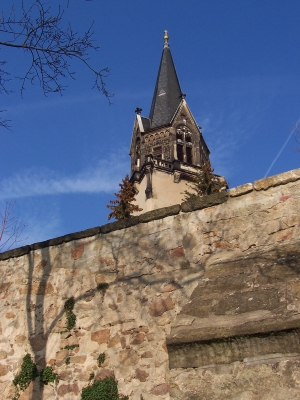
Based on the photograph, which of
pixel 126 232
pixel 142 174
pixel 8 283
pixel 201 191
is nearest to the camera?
pixel 126 232

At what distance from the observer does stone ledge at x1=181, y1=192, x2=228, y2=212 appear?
5027 mm

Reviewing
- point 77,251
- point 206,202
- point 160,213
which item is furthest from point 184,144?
point 206,202

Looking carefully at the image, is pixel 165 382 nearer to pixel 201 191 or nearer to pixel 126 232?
pixel 126 232

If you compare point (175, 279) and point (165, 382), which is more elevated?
point (175, 279)

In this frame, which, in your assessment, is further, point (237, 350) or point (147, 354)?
point (147, 354)

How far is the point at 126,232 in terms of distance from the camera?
550 cm

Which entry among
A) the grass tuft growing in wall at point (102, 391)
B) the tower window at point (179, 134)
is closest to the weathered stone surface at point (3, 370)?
the grass tuft growing in wall at point (102, 391)

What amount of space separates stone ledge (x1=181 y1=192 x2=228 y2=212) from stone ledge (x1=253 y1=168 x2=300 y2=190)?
0.39 metres

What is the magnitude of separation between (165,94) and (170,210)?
37.3m

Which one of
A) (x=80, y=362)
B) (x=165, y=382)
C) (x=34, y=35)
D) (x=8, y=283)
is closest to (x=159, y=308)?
(x=165, y=382)

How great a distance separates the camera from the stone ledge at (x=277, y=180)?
4715 millimetres

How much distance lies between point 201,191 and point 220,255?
19760 mm

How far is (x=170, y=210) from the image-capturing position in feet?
17.3

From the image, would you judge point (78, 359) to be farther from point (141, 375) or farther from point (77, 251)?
point (77, 251)
